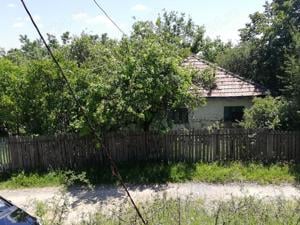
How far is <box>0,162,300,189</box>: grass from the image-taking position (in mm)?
11469

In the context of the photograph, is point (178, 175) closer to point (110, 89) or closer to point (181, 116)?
point (110, 89)

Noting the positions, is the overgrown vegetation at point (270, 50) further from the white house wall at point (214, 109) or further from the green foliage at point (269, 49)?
the white house wall at point (214, 109)

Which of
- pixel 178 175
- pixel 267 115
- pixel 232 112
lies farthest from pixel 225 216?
pixel 232 112

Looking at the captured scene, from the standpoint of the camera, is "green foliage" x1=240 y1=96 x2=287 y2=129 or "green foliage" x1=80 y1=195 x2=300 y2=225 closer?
"green foliage" x1=80 y1=195 x2=300 y2=225

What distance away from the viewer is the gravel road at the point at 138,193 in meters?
10.2

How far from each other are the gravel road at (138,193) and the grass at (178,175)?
0.32 m

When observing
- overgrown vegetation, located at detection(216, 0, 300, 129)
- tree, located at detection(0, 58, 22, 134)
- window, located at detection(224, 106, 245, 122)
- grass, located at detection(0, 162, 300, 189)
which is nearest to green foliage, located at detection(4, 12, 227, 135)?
tree, located at detection(0, 58, 22, 134)

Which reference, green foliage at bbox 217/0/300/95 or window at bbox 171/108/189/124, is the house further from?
green foliage at bbox 217/0/300/95

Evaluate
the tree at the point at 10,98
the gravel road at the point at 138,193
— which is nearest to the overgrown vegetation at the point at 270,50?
the gravel road at the point at 138,193

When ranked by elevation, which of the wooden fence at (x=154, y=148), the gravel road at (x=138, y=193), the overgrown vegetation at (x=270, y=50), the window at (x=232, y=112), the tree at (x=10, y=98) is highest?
the overgrown vegetation at (x=270, y=50)

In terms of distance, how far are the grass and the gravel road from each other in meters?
0.32

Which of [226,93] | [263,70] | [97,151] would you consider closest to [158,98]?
[97,151]

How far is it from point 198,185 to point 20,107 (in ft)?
21.9

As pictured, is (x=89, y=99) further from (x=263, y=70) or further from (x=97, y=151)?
(x=263, y=70)
